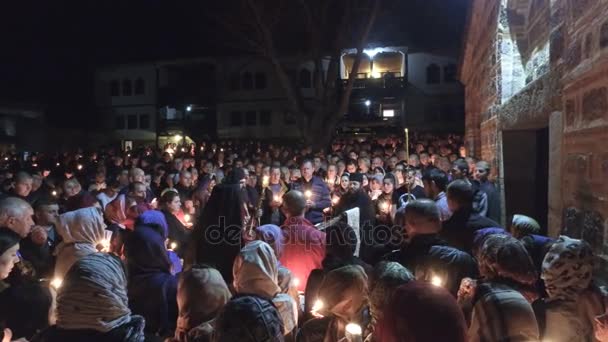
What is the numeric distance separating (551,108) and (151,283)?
377cm

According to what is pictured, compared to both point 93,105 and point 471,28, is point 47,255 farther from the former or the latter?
point 93,105

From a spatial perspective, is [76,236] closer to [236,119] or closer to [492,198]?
[492,198]

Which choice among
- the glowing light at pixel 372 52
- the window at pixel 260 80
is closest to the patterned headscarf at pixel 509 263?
the glowing light at pixel 372 52

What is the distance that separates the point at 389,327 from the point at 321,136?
1835cm

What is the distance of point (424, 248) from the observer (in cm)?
347

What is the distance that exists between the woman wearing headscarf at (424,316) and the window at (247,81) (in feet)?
117

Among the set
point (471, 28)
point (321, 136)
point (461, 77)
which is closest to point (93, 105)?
point (321, 136)

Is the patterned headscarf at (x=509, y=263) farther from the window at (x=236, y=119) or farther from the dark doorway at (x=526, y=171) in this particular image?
the window at (x=236, y=119)

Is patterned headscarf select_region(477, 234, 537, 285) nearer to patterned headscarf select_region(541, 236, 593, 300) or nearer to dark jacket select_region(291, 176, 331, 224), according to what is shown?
patterned headscarf select_region(541, 236, 593, 300)

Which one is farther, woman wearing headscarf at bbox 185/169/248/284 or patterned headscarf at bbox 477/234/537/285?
woman wearing headscarf at bbox 185/169/248/284

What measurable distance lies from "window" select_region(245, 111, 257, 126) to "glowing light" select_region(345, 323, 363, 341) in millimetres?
34778

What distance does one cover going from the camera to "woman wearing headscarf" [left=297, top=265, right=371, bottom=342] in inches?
106

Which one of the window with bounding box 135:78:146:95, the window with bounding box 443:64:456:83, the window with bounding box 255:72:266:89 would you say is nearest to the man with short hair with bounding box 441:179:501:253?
the window with bounding box 443:64:456:83

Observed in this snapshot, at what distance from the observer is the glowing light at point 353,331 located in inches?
97.0
